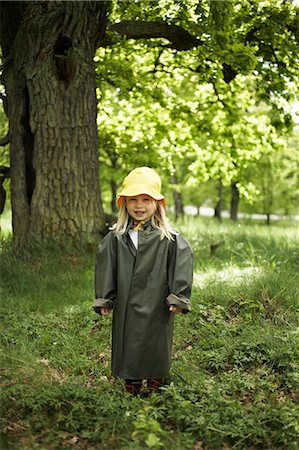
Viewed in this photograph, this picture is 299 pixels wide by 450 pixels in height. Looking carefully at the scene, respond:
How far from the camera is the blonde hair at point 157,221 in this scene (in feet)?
14.5

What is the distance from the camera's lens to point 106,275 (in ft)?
14.3

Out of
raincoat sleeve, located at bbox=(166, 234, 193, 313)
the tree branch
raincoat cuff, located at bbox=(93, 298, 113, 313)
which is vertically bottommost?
raincoat cuff, located at bbox=(93, 298, 113, 313)

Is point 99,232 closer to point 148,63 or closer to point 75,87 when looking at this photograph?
point 75,87

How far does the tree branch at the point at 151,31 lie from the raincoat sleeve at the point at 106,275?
5547mm

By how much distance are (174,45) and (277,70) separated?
1860 millimetres

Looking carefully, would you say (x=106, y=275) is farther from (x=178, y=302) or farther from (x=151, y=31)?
(x=151, y=31)

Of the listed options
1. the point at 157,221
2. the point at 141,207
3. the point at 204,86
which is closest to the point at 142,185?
the point at 141,207

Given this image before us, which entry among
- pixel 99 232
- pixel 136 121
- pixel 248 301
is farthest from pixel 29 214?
pixel 136 121

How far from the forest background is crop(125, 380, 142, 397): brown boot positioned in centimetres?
10

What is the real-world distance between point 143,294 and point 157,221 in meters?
0.62

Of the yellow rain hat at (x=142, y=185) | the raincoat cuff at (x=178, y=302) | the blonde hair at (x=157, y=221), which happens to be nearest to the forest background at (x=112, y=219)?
the raincoat cuff at (x=178, y=302)

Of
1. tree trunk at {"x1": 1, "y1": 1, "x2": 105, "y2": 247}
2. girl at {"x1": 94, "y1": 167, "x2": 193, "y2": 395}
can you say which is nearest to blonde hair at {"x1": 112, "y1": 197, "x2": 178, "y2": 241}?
girl at {"x1": 94, "y1": 167, "x2": 193, "y2": 395}

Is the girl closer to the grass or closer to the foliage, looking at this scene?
Answer: the grass

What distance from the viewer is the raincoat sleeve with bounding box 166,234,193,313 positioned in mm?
4184
